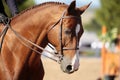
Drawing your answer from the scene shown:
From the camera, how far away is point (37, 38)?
5398 millimetres

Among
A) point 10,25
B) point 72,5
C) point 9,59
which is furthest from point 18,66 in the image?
point 72,5

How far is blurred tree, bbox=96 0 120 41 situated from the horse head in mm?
20012

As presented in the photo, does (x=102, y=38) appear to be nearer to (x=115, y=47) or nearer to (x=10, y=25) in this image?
(x=115, y=47)

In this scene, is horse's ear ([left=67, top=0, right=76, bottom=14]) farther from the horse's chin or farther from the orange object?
the orange object

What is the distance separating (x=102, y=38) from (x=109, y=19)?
43.6 ft

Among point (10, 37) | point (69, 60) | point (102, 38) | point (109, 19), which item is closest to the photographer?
point (69, 60)

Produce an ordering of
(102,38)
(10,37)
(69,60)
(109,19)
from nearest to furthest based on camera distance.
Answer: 1. (69,60)
2. (10,37)
3. (102,38)
4. (109,19)

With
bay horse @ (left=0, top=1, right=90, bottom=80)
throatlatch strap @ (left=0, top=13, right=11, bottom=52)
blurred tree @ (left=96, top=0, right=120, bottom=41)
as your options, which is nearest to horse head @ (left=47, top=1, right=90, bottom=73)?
bay horse @ (left=0, top=1, right=90, bottom=80)

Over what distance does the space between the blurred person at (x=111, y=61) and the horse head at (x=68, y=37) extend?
8675 millimetres

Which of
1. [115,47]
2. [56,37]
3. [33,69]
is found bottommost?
→ [115,47]

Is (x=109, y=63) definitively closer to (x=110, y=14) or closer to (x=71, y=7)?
(x=71, y=7)

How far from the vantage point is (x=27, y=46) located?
5414 millimetres

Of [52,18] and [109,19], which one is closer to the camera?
[52,18]

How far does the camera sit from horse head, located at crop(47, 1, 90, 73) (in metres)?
5.12
